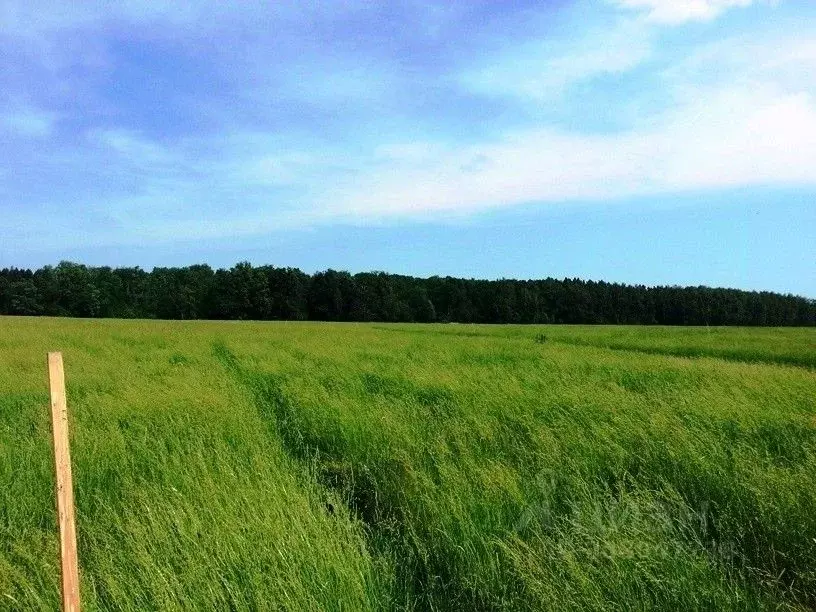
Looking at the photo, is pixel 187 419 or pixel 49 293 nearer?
pixel 187 419

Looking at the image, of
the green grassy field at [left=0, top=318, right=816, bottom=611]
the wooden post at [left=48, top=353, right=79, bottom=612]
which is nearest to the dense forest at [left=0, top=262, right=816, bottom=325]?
the green grassy field at [left=0, top=318, right=816, bottom=611]

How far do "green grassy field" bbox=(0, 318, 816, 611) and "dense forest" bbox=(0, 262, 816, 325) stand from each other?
85.4 m

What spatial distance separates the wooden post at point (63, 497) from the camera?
118 inches

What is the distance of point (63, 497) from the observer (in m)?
3.11

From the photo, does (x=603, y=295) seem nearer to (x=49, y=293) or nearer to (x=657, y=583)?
(x=49, y=293)

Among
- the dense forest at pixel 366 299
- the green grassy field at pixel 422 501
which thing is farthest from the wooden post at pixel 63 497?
the dense forest at pixel 366 299

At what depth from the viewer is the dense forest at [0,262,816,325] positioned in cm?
9300

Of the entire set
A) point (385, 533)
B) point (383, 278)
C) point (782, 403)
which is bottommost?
point (385, 533)

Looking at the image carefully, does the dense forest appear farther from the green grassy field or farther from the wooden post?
the wooden post

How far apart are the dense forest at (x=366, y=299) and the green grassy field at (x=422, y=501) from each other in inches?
3363

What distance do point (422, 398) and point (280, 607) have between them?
7.31 meters

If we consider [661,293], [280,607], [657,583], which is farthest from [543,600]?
[661,293]

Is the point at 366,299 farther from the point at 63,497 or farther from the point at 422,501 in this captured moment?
the point at 63,497

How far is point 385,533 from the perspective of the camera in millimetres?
5020
